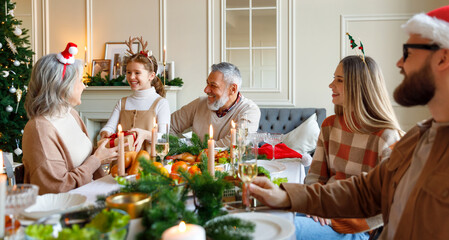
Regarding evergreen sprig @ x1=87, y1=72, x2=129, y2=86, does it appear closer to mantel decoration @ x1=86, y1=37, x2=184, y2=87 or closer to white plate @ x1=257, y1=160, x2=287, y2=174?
mantel decoration @ x1=86, y1=37, x2=184, y2=87

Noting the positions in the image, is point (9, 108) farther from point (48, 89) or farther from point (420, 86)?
Result: point (420, 86)

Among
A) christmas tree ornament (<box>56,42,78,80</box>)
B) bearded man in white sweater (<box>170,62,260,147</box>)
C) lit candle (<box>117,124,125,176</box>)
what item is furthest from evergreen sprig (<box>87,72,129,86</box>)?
lit candle (<box>117,124,125,176</box>)

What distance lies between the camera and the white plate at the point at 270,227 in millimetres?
1042

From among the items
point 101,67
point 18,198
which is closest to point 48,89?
point 18,198

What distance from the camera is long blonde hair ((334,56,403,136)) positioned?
6.50ft

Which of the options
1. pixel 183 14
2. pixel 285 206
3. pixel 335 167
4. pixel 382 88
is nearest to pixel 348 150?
pixel 335 167

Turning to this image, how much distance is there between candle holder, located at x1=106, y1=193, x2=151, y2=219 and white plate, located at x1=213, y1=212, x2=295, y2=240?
294 mm

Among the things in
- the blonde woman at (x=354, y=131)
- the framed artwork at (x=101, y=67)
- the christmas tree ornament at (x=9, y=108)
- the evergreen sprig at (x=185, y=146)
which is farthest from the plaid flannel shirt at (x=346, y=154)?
the framed artwork at (x=101, y=67)

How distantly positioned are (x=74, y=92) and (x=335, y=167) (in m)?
1.44

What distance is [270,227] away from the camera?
3.66 feet

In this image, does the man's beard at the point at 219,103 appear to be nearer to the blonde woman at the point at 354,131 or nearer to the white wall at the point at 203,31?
the blonde woman at the point at 354,131

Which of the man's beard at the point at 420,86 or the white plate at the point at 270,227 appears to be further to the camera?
the man's beard at the point at 420,86

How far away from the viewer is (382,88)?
206 centimetres

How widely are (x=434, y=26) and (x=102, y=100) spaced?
4.92 meters
